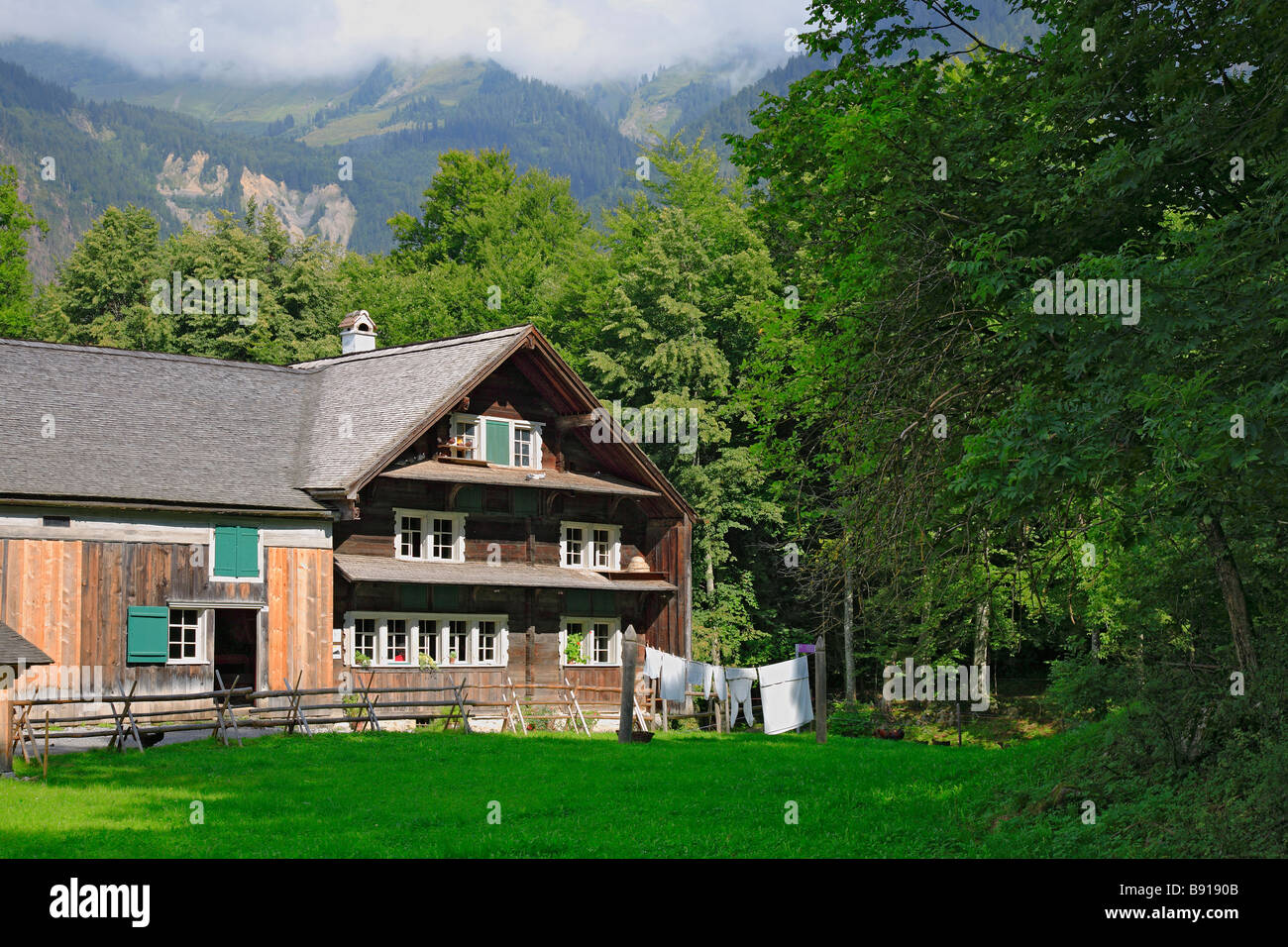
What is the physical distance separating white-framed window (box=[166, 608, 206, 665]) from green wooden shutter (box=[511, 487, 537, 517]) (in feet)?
28.4

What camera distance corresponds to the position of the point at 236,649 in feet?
114

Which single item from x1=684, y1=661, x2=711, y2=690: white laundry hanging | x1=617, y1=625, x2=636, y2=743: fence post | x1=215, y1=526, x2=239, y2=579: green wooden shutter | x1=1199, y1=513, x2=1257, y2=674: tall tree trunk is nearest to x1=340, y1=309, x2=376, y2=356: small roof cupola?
x1=215, y1=526, x2=239, y2=579: green wooden shutter

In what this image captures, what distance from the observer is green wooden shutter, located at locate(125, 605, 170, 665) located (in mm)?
27719

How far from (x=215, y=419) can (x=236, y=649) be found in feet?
20.4

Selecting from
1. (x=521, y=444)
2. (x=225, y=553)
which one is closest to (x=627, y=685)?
(x=225, y=553)

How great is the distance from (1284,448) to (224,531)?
2305 cm

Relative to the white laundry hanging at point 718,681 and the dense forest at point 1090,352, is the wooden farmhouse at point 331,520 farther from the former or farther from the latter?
the dense forest at point 1090,352

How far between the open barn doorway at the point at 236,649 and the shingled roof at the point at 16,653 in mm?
12318

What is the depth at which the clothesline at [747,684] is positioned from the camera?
2969cm

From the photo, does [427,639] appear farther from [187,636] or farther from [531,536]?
[187,636]

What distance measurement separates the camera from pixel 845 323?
58.3 feet
